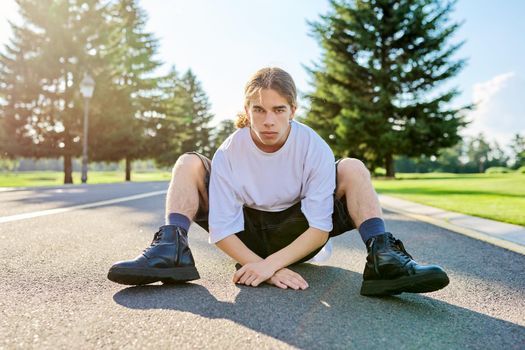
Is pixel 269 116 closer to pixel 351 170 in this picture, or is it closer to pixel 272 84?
pixel 272 84

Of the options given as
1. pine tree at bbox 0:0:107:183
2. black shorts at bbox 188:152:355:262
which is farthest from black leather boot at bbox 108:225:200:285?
pine tree at bbox 0:0:107:183

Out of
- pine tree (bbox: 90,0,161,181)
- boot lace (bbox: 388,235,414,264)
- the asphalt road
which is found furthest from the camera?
pine tree (bbox: 90,0,161,181)

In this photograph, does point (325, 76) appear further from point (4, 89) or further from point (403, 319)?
point (403, 319)

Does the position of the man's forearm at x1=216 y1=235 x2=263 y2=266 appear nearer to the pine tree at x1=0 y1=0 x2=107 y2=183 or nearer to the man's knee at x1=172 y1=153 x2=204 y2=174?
the man's knee at x1=172 y1=153 x2=204 y2=174

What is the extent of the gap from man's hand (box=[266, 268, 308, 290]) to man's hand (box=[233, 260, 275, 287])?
0.10 ft

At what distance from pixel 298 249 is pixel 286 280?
18cm

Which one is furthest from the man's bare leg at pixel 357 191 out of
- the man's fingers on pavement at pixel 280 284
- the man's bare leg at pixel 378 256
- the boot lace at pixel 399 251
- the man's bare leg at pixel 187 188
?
the man's bare leg at pixel 187 188

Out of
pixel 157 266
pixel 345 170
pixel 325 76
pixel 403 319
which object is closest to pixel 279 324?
pixel 403 319

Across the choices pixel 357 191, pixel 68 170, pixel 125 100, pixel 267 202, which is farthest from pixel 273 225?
pixel 125 100

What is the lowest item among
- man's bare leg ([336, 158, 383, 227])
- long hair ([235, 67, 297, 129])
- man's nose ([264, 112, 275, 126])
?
man's bare leg ([336, 158, 383, 227])

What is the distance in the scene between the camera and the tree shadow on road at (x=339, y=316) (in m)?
1.39

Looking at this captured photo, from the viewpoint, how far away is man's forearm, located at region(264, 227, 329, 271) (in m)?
2.14

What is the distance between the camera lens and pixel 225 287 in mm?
2043

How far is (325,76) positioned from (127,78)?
13781mm
